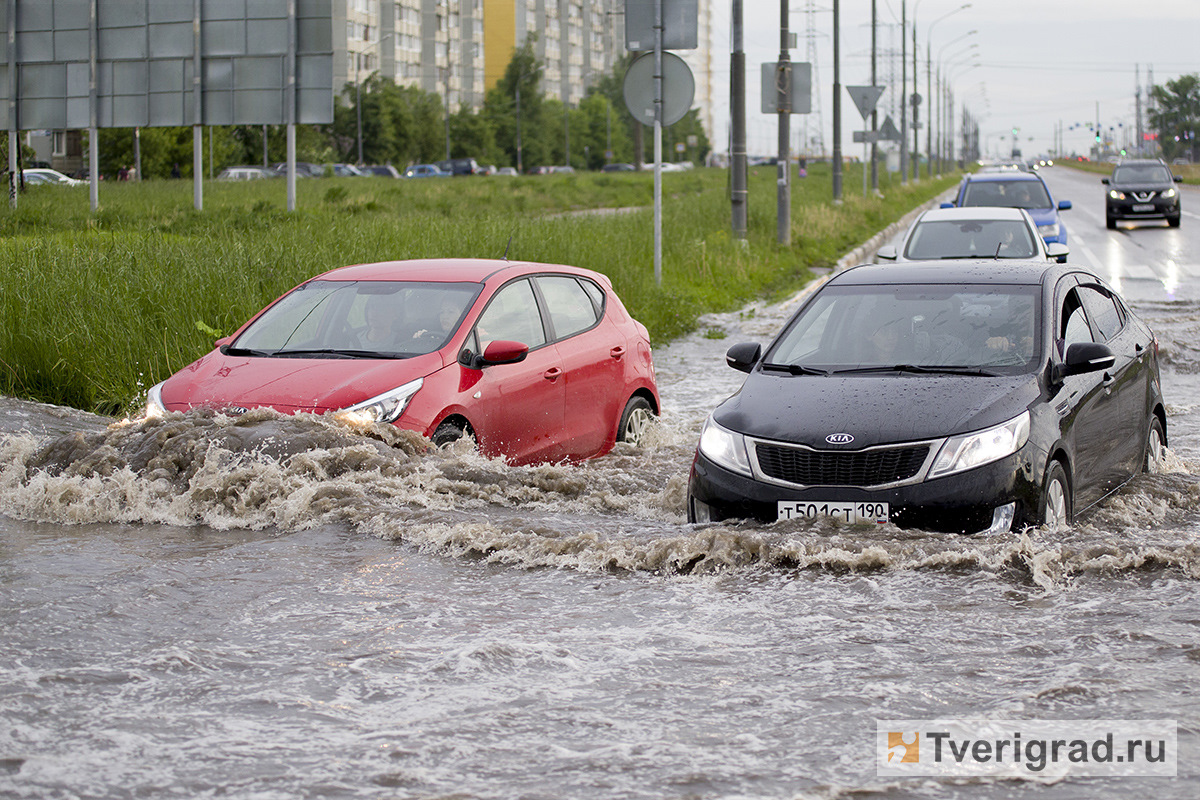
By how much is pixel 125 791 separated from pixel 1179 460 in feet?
21.3

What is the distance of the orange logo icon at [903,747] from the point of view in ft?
12.6

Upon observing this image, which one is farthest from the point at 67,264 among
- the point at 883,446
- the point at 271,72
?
the point at 271,72

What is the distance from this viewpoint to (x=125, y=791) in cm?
364

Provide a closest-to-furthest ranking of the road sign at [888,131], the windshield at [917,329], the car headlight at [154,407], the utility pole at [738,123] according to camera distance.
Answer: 1. the windshield at [917,329]
2. the car headlight at [154,407]
3. the utility pole at [738,123]
4. the road sign at [888,131]

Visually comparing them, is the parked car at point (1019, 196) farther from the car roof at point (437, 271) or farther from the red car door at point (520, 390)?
the red car door at point (520, 390)

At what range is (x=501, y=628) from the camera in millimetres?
5109

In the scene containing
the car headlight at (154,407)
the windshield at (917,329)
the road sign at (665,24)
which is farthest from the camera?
the road sign at (665,24)

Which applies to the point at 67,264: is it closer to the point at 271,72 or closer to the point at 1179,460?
the point at 1179,460

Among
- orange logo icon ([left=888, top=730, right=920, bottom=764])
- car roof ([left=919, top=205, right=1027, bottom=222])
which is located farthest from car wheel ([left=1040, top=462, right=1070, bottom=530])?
car roof ([left=919, top=205, right=1027, bottom=222])

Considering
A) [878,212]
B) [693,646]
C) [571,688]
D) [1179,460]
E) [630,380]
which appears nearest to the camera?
[571,688]

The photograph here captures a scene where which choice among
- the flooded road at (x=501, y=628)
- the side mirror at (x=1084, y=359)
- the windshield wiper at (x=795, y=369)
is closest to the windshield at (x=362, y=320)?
the flooded road at (x=501, y=628)

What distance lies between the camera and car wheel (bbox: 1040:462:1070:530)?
596 cm

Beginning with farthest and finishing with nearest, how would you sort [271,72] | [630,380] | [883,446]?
[271,72], [630,380], [883,446]

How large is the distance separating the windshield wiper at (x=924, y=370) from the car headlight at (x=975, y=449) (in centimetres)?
60
